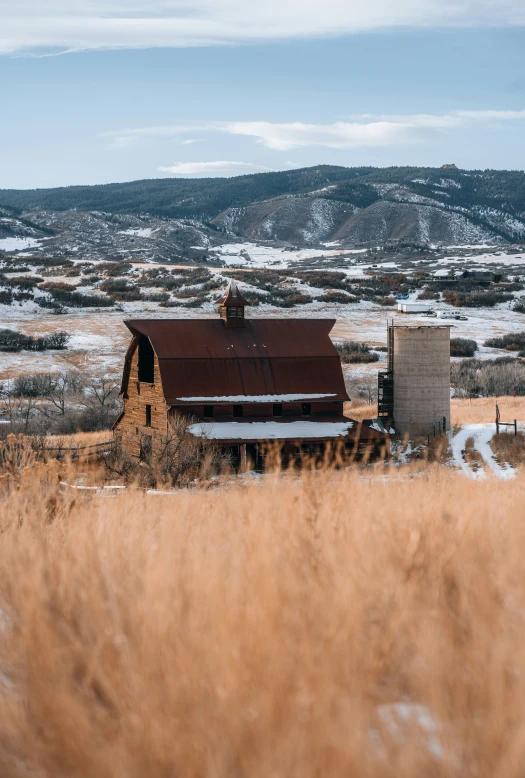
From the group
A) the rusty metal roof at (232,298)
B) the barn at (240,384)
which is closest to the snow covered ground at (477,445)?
the barn at (240,384)

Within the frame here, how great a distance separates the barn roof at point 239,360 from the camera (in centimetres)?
3175

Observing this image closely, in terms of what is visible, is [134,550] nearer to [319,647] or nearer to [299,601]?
[299,601]

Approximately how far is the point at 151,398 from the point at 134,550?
90.9ft

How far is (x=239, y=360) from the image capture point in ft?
106

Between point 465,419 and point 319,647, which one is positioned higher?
point 319,647

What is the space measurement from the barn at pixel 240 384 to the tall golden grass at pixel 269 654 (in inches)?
976

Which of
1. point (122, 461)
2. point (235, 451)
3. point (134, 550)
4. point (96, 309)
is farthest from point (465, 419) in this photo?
point (96, 309)

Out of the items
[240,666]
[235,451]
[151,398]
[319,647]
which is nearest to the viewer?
[240,666]

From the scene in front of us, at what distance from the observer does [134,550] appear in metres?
5.32

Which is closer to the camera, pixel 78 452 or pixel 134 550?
pixel 134 550

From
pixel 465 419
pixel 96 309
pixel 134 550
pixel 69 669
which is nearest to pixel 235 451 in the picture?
pixel 465 419

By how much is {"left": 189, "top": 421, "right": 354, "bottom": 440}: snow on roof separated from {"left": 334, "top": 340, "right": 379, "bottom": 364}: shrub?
25.0 meters

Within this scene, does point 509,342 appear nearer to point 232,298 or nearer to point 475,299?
point 475,299

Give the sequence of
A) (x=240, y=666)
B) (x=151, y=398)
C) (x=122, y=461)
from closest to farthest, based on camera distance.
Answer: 1. (x=240, y=666)
2. (x=122, y=461)
3. (x=151, y=398)
